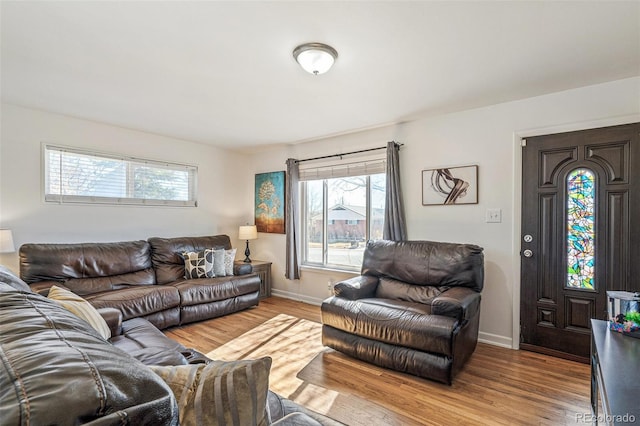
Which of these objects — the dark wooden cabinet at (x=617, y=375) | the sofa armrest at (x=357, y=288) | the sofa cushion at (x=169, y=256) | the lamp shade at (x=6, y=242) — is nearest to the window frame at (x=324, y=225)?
the sofa armrest at (x=357, y=288)

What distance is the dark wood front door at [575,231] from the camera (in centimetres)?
255

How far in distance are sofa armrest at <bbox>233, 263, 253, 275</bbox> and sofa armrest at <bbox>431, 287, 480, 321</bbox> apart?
8.82 ft

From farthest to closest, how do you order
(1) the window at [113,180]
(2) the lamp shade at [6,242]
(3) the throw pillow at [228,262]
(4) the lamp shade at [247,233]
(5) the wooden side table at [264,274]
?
(4) the lamp shade at [247,233] → (5) the wooden side table at [264,274] → (3) the throw pillow at [228,262] → (1) the window at [113,180] → (2) the lamp shade at [6,242]

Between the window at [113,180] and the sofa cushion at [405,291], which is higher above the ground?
the window at [113,180]

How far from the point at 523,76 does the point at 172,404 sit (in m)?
3.09

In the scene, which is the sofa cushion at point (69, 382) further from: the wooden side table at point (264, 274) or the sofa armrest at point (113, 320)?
the wooden side table at point (264, 274)

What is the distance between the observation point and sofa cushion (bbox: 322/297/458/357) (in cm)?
229

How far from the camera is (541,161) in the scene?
115 inches

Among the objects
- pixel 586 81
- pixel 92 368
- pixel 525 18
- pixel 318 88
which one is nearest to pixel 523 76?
pixel 586 81

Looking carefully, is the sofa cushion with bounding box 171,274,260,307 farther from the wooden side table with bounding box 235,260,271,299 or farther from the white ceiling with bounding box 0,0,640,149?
the white ceiling with bounding box 0,0,640,149

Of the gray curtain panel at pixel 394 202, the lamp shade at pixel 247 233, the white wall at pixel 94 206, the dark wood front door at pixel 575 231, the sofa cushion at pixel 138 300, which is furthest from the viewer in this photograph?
the lamp shade at pixel 247 233

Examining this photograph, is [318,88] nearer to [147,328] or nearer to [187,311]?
[147,328]

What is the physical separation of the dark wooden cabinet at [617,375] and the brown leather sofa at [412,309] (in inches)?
38.8

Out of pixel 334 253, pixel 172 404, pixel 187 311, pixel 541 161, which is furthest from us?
pixel 334 253
